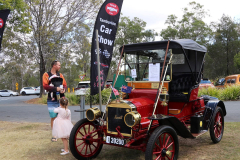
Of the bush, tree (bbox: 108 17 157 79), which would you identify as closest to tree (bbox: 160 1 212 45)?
tree (bbox: 108 17 157 79)

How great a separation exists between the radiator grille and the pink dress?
0.96 metres

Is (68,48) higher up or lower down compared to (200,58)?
higher up

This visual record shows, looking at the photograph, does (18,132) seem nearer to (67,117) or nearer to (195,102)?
(67,117)

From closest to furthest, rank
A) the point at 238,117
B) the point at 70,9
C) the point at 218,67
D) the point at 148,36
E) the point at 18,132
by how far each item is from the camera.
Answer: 1. the point at 18,132
2. the point at 238,117
3. the point at 70,9
4. the point at 148,36
5. the point at 218,67

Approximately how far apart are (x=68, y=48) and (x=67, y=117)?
1510cm

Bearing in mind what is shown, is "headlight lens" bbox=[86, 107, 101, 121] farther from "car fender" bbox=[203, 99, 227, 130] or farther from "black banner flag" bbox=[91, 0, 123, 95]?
"car fender" bbox=[203, 99, 227, 130]

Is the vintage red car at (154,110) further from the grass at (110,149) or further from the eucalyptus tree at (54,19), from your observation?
the eucalyptus tree at (54,19)

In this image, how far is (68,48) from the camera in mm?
18938

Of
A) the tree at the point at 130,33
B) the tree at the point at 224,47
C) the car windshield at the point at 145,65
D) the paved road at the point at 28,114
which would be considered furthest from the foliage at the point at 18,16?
the tree at the point at 224,47

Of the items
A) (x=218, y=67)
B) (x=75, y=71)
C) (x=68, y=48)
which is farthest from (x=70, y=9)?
(x=218, y=67)

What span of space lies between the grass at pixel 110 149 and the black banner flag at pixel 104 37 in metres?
1.47

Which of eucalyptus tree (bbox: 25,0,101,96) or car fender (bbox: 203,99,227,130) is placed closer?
car fender (bbox: 203,99,227,130)

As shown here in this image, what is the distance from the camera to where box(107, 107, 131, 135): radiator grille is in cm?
382

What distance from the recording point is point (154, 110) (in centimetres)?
383
